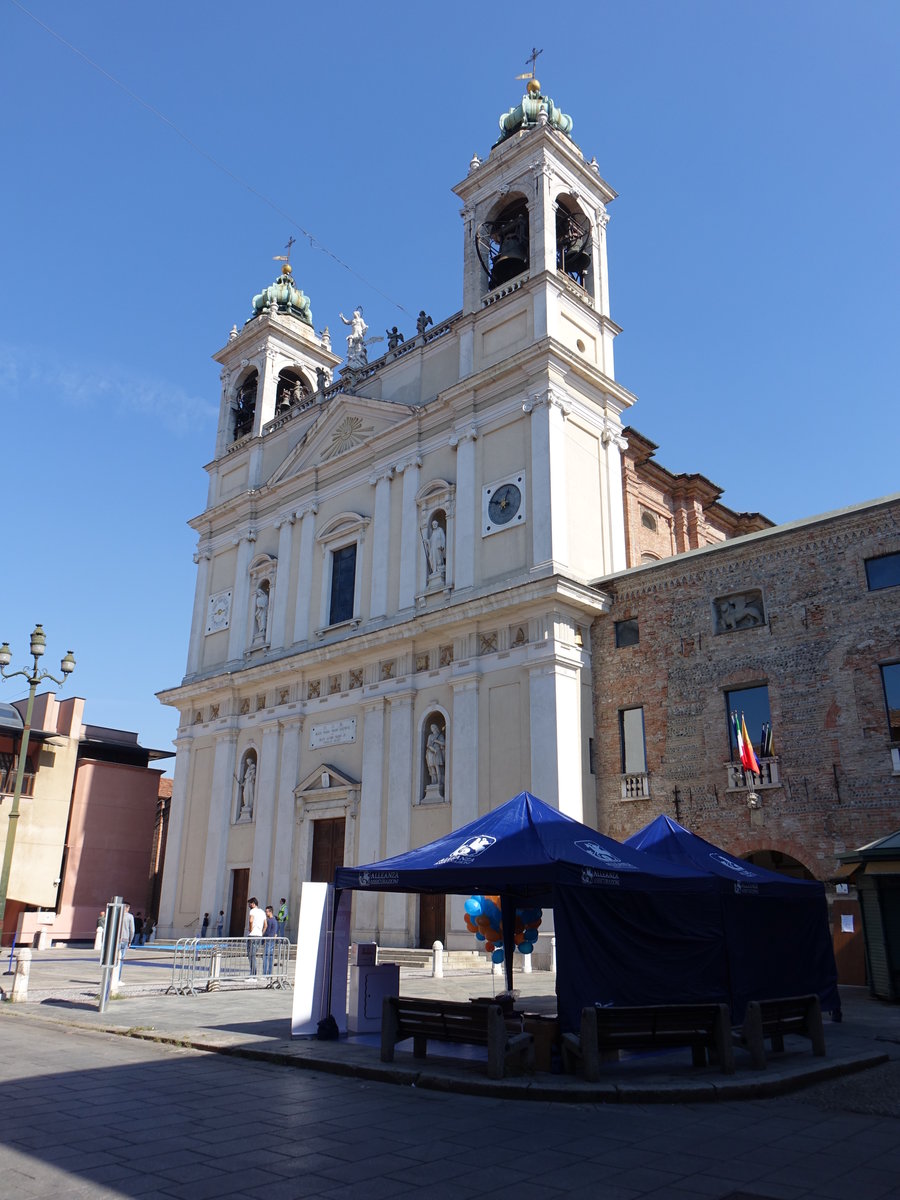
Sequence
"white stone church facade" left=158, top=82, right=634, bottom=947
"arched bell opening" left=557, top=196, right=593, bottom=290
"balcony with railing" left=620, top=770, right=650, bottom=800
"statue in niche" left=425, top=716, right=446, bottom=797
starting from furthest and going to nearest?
"arched bell opening" left=557, top=196, right=593, bottom=290 < "statue in niche" left=425, top=716, right=446, bottom=797 < "white stone church facade" left=158, top=82, right=634, bottom=947 < "balcony with railing" left=620, top=770, right=650, bottom=800

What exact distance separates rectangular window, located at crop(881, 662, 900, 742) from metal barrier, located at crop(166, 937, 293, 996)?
1317cm

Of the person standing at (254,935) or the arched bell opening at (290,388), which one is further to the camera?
the arched bell opening at (290,388)

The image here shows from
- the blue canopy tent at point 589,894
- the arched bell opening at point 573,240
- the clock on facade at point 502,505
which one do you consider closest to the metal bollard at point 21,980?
the blue canopy tent at point 589,894

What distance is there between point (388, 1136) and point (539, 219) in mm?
26517

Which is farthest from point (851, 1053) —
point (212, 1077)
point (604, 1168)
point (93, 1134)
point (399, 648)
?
point (399, 648)

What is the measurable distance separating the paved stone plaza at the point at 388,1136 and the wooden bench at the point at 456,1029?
0.38 m

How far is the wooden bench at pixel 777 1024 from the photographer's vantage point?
9711 millimetres

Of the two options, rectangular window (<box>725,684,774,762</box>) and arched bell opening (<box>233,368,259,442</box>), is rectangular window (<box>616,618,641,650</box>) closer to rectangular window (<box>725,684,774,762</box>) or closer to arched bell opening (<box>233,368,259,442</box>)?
rectangular window (<box>725,684,774,762</box>)

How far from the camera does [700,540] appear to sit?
35.5m

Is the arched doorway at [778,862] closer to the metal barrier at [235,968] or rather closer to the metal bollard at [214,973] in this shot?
the metal barrier at [235,968]

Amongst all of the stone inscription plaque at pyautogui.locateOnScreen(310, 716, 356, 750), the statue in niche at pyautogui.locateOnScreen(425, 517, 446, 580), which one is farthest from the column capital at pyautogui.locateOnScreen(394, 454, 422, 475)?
the stone inscription plaque at pyautogui.locateOnScreen(310, 716, 356, 750)

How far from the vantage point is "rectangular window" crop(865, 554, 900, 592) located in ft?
63.9

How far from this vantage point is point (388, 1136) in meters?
7.19

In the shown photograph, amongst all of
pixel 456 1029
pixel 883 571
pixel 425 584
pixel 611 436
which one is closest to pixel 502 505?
pixel 425 584
